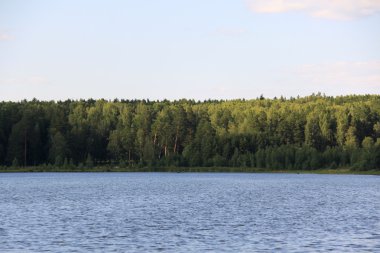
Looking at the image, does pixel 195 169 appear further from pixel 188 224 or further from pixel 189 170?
pixel 188 224

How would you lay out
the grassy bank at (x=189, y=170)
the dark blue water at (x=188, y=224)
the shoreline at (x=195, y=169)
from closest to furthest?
the dark blue water at (x=188, y=224) → the shoreline at (x=195, y=169) → the grassy bank at (x=189, y=170)

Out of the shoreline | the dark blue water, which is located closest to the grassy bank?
the shoreline

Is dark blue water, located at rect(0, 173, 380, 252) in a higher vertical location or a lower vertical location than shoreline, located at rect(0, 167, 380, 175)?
lower

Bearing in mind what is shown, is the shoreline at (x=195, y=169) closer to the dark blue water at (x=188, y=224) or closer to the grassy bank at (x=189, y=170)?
the grassy bank at (x=189, y=170)

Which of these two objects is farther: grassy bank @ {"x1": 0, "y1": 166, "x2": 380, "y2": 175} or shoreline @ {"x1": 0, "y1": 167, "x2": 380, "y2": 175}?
grassy bank @ {"x1": 0, "y1": 166, "x2": 380, "y2": 175}

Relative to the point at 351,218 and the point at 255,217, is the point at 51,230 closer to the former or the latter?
the point at 255,217

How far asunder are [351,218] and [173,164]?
139475 mm

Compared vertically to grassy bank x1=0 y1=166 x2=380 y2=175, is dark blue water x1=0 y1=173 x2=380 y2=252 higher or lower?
lower

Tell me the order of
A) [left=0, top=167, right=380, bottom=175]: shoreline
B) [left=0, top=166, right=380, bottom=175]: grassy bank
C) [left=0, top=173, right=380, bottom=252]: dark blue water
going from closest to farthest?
1. [left=0, top=173, right=380, bottom=252]: dark blue water
2. [left=0, top=167, right=380, bottom=175]: shoreline
3. [left=0, top=166, right=380, bottom=175]: grassy bank

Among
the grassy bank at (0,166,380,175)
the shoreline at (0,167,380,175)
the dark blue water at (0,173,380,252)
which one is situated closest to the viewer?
the dark blue water at (0,173,380,252)

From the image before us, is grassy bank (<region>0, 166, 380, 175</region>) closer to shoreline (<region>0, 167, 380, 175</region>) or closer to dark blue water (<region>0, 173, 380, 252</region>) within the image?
shoreline (<region>0, 167, 380, 175</region>)

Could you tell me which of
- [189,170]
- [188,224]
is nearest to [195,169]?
[189,170]

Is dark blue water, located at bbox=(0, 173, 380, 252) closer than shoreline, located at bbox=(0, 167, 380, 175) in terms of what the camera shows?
Yes

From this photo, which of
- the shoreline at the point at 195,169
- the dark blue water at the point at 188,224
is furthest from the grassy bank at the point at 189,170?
the dark blue water at the point at 188,224
